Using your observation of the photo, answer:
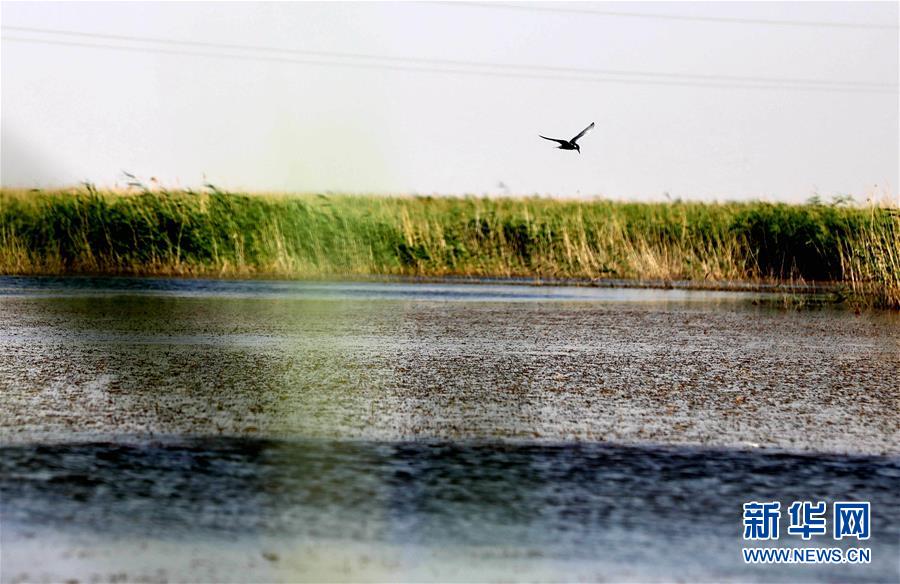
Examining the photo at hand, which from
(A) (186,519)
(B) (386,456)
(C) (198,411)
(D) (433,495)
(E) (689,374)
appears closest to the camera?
(A) (186,519)

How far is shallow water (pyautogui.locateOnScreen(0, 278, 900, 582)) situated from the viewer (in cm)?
357

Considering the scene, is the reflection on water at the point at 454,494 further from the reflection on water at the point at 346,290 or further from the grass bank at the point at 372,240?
the grass bank at the point at 372,240

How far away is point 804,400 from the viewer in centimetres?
667

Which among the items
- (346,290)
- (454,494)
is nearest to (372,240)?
(346,290)

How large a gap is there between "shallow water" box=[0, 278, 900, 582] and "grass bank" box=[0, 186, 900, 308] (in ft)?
25.5

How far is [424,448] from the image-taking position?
5086mm

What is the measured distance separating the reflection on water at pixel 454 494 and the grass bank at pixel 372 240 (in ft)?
42.4

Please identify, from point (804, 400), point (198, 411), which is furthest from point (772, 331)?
point (198, 411)

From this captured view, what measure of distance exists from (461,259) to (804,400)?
12.5 metres

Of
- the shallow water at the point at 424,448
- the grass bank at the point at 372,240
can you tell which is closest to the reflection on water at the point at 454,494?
the shallow water at the point at 424,448

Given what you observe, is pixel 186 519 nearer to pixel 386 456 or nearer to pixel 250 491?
pixel 250 491

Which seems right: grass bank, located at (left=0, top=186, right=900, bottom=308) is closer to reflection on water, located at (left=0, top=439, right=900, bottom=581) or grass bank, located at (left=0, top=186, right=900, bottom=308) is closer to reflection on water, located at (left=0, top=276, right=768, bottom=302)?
reflection on water, located at (left=0, top=276, right=768, bottom=302)

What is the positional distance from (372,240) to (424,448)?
45.0 ft

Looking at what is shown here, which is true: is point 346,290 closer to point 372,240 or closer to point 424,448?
point 372,240
